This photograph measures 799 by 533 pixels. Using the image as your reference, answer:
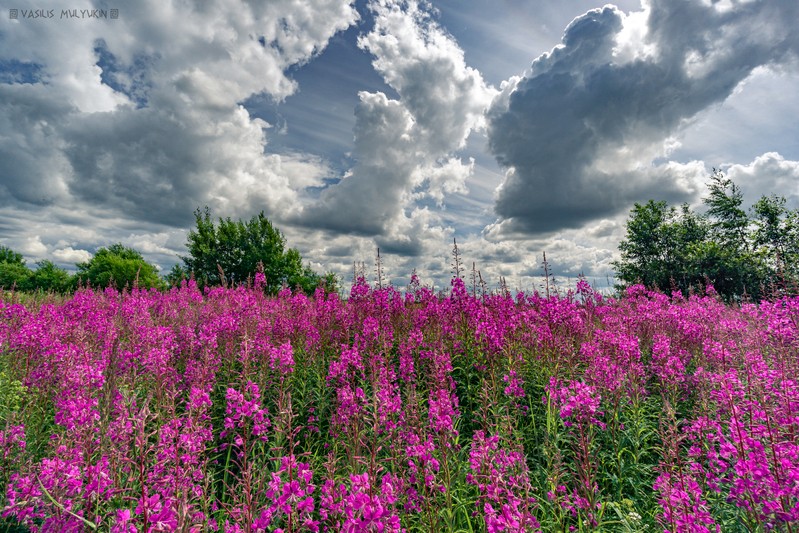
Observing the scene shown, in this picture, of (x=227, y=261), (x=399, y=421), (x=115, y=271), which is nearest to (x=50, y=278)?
(x=115, y=271)

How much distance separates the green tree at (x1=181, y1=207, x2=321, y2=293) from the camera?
46750mm

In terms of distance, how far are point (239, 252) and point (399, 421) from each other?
4866cm

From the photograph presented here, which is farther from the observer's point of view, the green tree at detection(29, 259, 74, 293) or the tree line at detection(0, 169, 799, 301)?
the green tree at detection(29, 259, 74, 293)

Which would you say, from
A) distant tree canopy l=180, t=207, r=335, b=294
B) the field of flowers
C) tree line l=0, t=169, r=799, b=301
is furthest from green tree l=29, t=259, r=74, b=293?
the field of flowers

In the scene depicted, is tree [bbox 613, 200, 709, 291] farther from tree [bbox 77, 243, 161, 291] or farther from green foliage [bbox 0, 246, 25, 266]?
green foliage [bbox 0, 246, 25, 266]

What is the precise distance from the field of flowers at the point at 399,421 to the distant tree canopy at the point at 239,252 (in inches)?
1481

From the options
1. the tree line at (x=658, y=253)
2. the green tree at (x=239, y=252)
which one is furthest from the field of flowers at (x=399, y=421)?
the green tree at (x=239, y=252)

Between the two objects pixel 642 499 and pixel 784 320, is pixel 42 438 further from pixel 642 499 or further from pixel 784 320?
pixel 784 320

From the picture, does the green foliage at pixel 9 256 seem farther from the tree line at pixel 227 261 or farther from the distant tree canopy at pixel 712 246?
the distant tree canopy at pixel 712 246

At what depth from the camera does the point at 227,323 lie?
8.07 meters

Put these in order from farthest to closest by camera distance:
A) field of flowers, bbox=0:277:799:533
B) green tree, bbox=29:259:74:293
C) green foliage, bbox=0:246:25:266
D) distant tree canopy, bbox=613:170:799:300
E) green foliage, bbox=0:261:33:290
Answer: green foliage, bbox=0:246:25:266 → green foliage, bbox=0:261:33:290 → green tree, bbox=29:259:74:293 → distant tree canopy, bbox=613:170:799:300 → field of flowers, bbox=0:277:799:533

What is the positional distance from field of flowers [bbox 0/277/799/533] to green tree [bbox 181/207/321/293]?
37.5 m

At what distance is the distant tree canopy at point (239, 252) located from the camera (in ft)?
153

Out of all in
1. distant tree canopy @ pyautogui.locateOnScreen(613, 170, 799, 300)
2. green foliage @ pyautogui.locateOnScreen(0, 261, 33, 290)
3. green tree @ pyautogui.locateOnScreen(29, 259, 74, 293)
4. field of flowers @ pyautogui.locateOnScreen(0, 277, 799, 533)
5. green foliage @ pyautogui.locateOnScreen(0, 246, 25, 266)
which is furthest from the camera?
green foliage @ pyautogui.locateOnScreen(0, 246, 25, 266)
